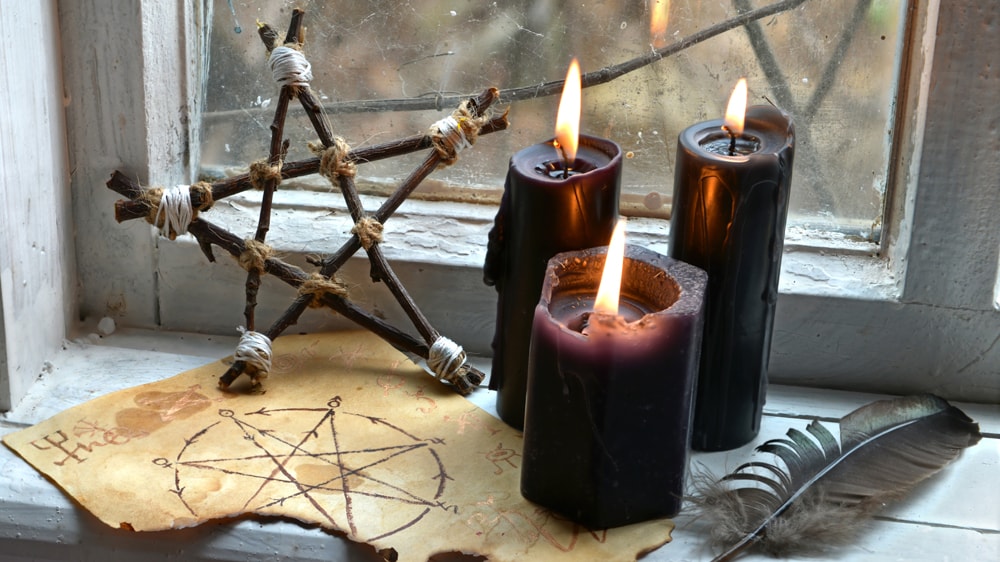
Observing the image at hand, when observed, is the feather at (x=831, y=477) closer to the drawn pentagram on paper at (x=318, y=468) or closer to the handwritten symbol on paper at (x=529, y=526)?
the handwritten symbol on paper at (x=529, y=526)

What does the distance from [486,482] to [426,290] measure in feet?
0.78

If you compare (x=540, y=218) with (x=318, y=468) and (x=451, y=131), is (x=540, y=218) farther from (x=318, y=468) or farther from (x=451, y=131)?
(x=318, y=468)

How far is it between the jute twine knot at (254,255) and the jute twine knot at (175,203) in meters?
0.05

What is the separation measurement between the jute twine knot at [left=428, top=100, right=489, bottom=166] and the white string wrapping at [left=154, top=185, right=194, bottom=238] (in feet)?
0.67

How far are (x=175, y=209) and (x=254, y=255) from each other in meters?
0.07

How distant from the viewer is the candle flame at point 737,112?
866 millimetres

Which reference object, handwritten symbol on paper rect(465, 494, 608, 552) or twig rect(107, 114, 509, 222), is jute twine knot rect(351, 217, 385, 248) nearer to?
twig rect(107, 114, 509, 222)

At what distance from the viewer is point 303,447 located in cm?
89

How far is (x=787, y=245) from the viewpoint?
3.42 feet

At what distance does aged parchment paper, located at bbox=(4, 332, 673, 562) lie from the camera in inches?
31.4

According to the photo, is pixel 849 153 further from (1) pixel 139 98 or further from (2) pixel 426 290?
(1) pixel 139 98

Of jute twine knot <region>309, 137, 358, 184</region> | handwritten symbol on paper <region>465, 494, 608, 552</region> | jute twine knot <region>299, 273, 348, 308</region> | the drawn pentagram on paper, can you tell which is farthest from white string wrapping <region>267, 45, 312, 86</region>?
handwritten symbol on paper <region>465, 494, 608, 552</region>

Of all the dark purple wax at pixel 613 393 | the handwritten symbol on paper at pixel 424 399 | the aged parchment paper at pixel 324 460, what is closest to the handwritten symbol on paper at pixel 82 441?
the aged parchment paper at pixel 324 460

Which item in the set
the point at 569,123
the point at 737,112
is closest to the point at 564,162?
the point at 569,123
